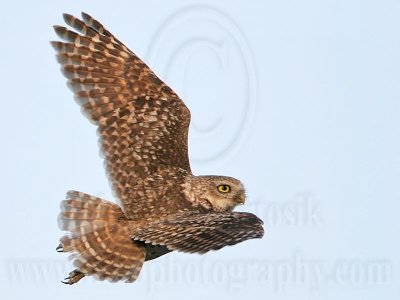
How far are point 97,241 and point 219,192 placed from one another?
1.91 m

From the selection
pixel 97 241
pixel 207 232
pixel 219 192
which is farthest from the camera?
pixel 219 192

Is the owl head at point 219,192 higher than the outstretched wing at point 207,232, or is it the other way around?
the owl head at point 219,192

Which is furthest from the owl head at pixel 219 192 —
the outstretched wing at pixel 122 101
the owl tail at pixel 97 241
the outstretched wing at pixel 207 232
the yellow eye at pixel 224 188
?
the outstretched wing at pixel 207 232

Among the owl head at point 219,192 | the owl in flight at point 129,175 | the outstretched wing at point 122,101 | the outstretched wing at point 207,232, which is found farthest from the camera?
the outstretched wing at point 122,101

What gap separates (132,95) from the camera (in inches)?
755

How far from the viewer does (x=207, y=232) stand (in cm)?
1636

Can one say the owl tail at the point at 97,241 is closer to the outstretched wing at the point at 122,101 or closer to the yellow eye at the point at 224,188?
the outstretched wing at the point at 122,101

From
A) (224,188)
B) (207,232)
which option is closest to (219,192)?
(224,188)

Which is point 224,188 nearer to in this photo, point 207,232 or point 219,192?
point 219,192

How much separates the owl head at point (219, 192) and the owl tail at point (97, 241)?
3.80 ft

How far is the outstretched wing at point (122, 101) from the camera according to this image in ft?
61.8

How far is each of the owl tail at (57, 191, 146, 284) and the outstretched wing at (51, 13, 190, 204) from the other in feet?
2.40

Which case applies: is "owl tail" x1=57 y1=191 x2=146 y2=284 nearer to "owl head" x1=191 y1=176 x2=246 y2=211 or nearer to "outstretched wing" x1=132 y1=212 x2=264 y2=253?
"outstretched wing" x1=132 y1=212 x2=264 y2=253

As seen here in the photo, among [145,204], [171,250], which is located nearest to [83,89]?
[145,204]
